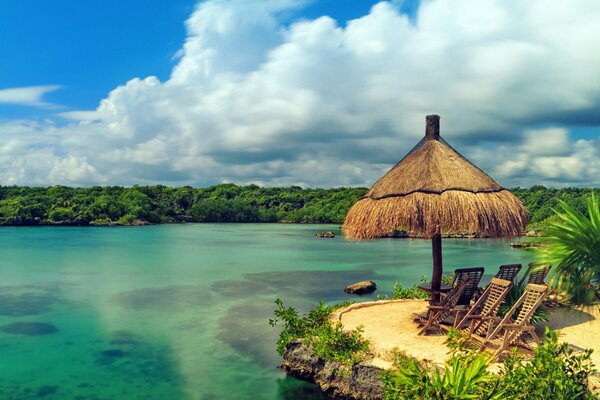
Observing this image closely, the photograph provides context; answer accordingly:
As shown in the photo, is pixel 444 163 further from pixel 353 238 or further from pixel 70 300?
pixel 70 300

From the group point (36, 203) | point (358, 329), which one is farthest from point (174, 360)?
point (36, 203)

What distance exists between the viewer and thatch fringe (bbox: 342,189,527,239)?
7.73 m

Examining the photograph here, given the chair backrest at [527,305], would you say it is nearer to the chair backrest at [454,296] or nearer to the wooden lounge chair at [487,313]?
the wooden lounge chair at [487,313]

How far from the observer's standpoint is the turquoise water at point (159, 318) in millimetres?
8641

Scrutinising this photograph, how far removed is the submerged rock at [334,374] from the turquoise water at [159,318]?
9.1 inches

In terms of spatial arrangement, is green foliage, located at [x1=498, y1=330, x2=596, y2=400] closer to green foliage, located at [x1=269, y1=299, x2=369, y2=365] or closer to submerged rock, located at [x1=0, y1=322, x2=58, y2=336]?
green foliage, located at [x1=269, y1=299, x2=369, y2=365]

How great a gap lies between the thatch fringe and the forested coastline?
172 feet

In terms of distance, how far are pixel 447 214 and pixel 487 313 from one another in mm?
1635

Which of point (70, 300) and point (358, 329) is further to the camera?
point (70, 300)

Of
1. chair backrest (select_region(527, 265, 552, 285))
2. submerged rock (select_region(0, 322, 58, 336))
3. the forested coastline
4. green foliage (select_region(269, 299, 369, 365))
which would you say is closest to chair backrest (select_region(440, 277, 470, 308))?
chair backrest (select_region(527, 265, 552, 285))

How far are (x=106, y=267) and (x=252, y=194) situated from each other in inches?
3115

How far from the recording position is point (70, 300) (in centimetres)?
1708

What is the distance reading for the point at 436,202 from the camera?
7.84 metres

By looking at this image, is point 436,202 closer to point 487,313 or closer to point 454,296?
point 454,296
